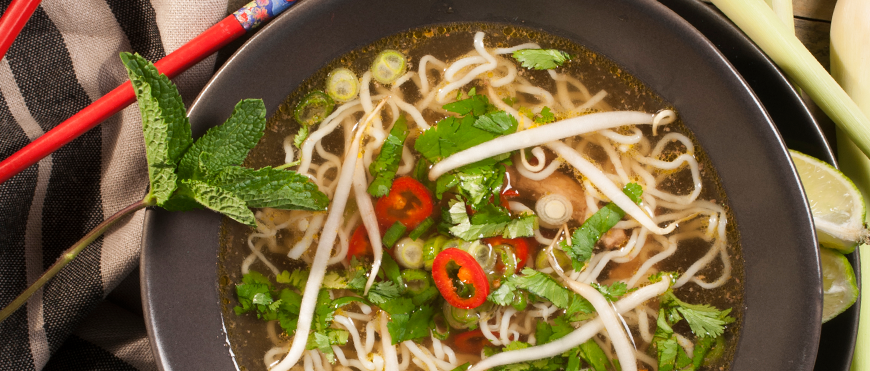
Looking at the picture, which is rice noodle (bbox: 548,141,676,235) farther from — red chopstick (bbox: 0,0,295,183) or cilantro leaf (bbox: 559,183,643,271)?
red chopstick (bbox: 0,0,295,183)

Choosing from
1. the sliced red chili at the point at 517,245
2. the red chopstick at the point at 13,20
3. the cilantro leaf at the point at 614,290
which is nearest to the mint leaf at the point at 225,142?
the red chopstick at the point at 13,20

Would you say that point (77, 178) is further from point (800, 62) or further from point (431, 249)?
point (800, 62)

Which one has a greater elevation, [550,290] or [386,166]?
[386,166]

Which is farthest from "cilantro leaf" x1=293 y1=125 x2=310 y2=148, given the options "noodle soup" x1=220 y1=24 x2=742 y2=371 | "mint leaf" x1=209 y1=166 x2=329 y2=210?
"mint leaf" x1=209 y1=166 x2=329 y2=210

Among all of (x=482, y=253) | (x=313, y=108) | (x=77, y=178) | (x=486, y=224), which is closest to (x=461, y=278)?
(x=482, y=253)

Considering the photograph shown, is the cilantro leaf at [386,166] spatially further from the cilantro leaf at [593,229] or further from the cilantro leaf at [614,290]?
the cilantro leaf at [614,290]

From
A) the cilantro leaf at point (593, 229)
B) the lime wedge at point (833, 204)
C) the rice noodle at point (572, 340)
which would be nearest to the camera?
the lime wedge at point (833, 204)
